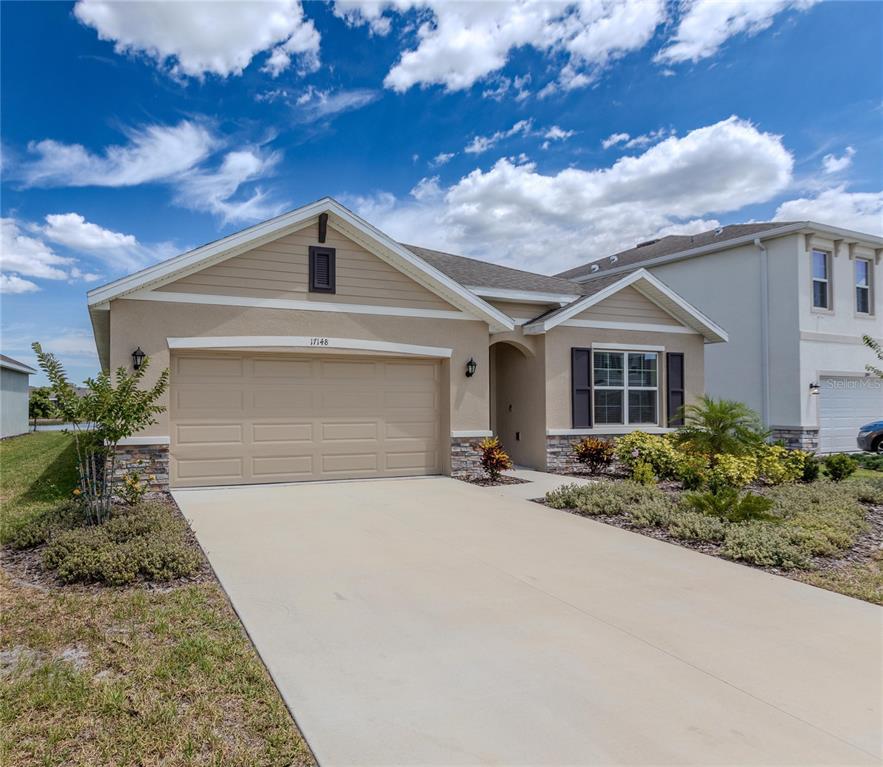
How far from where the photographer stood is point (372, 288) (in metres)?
10.7

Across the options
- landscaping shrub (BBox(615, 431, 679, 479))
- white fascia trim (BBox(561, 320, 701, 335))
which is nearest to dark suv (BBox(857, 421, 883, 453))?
white fascia trim (BBox(561, 320, 701, 335))

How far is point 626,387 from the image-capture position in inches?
534

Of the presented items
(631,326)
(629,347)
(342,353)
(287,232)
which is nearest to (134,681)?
(342,353)

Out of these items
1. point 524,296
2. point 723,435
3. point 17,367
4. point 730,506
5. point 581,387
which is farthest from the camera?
point 17,367

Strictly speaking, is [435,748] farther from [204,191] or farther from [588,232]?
[588,232]

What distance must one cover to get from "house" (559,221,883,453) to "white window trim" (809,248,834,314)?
0.03 metres

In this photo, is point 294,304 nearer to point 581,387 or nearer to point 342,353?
point 342,353

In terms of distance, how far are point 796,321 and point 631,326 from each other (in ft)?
18.0

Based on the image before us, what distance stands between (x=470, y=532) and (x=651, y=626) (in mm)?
3088

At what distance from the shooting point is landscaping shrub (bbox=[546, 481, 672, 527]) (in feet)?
25.1

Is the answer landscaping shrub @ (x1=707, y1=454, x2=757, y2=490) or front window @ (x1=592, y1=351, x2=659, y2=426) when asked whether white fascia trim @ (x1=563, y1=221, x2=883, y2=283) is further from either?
landscaping shrub @ (x1=707, y1=454, x2=757, y2=490)

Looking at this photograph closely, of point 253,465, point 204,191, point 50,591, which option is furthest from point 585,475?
point 204,191

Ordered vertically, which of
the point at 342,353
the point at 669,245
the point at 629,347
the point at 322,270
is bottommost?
the point at 342,353

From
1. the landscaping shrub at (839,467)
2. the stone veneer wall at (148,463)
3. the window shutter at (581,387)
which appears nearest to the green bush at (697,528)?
the window shutter at (581,387)
